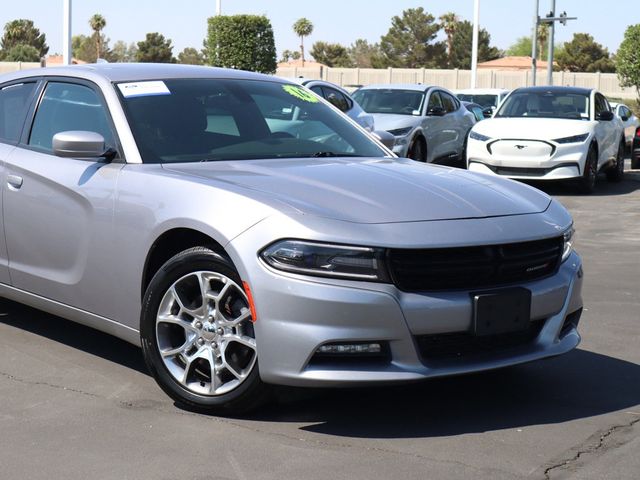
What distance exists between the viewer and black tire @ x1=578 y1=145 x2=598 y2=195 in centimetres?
1528

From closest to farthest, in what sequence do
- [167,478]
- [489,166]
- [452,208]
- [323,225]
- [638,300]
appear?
[167,478], [323,225], [452,208], [638,300], [489,166]

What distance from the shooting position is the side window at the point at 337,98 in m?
15.6

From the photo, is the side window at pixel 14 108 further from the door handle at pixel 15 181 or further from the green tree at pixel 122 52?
the green tree at pixel 122 52

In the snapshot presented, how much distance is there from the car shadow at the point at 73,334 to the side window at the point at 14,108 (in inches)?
43.6

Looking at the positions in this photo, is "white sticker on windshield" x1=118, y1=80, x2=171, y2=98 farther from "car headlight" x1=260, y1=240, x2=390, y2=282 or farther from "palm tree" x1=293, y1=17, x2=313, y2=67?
"palm tree" x1=293, y1=17, x2=313, y2=67

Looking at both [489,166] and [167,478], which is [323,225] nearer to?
[167,478]

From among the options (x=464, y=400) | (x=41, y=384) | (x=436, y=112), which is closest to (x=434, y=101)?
(x=436, y=112)

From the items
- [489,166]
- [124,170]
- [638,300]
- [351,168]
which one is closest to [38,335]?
[124,170]

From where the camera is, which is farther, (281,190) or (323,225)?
(281,190)

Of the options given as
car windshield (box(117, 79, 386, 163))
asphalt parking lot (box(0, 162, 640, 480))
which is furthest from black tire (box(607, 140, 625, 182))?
car windshield (box(117, 79, 386, 163))

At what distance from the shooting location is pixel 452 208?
15.1ft

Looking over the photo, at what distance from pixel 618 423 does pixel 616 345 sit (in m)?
1.52

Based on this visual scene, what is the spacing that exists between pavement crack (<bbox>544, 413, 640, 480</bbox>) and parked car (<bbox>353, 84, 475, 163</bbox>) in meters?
11.1

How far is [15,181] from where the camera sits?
223 inches
